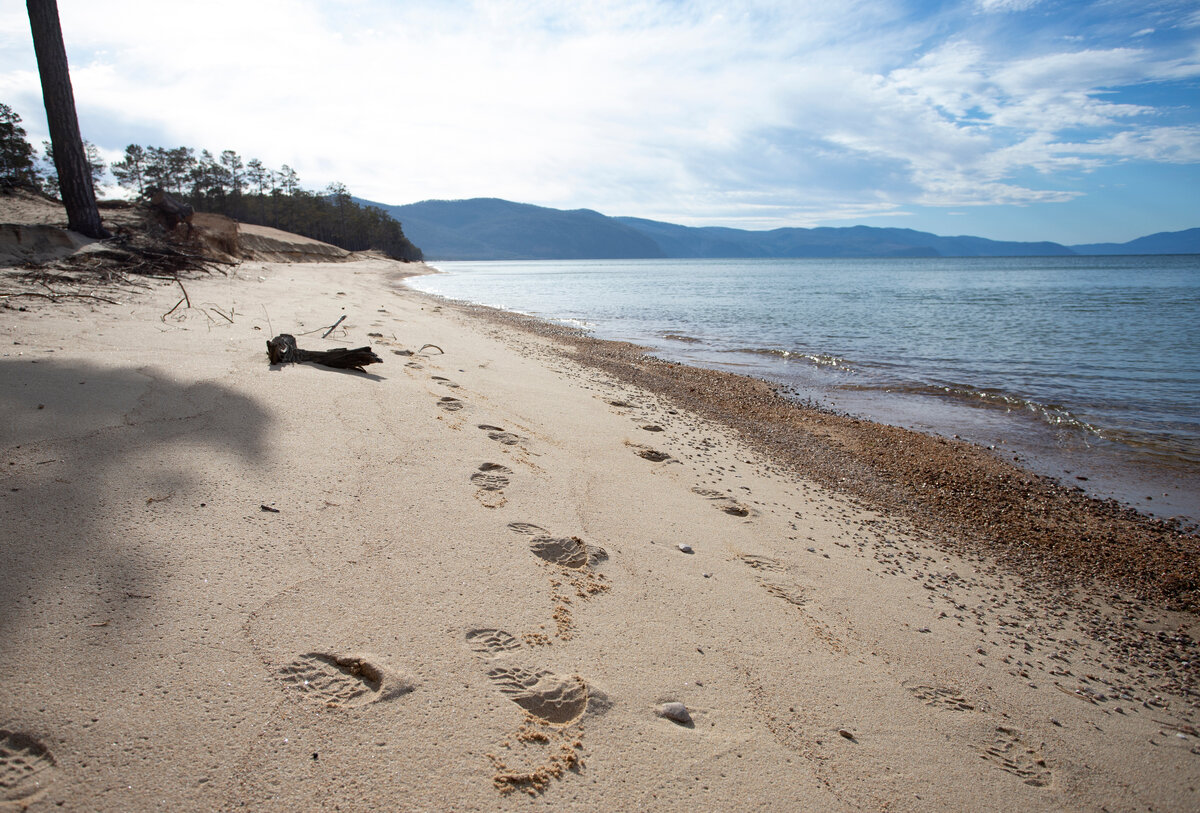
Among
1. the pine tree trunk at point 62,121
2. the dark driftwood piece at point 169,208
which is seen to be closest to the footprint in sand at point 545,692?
the pine tree trunk at point 62,121

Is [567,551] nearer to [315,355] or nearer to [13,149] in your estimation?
[315,355]

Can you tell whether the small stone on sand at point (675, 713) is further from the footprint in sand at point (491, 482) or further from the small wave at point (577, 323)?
the small wave at point (577, 323)

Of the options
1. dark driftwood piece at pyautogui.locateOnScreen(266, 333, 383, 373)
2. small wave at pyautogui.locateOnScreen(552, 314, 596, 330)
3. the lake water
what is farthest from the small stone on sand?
small wave at pyautogui.locateOnScreen(552, 314, 596, 330)

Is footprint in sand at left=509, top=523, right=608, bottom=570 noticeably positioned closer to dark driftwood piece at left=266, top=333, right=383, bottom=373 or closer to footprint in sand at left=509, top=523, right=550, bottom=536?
footprint in sand at left=509, top=523, right=550, bottom=536

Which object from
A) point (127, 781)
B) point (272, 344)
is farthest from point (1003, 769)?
point (272, 344)

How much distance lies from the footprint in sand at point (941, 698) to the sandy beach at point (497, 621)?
0.7 inches

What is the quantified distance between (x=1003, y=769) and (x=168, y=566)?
10.4 feet

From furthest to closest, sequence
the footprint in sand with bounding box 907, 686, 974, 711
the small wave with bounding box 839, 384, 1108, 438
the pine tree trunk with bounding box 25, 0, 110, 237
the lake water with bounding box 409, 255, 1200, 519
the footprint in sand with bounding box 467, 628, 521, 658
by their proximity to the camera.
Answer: the pine tree trunk with bounding box 25, 0, 110, 237
the small wave with bounding box 839, 384, 1108, 438
the lake water with bounding box 409, 255, 1200, 519
the footprint in sand with bounding box 907, 686, 974, 711
the footprint in sand with bounding box 467, 628, 521, 658

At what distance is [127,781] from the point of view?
131cm

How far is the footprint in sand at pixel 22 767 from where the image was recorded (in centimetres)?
123

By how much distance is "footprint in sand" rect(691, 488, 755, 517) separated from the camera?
13.2 ft

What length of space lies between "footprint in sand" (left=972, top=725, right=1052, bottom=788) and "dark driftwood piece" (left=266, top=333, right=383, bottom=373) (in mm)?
5058

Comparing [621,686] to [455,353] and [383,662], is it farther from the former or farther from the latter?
[455,353]

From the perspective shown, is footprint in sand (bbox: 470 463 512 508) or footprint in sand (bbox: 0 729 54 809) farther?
footprint in sand (bbox: 470 463 512 508)
